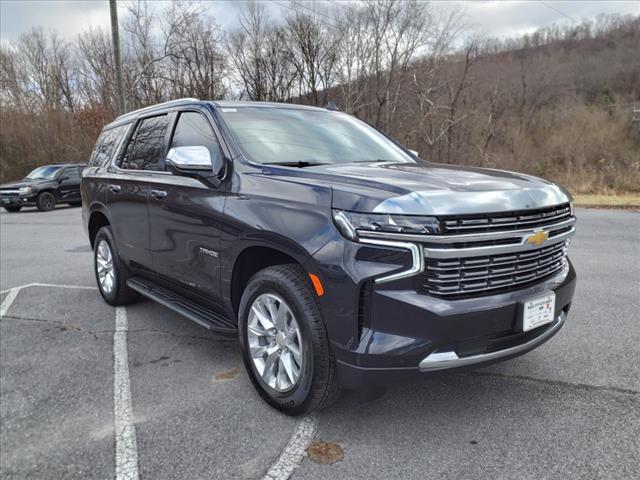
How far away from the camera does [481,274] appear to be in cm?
239

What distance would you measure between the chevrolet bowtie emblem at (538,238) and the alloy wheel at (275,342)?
1.30 m

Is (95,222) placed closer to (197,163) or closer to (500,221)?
(197,163)

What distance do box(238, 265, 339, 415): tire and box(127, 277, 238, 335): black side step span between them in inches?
11.2

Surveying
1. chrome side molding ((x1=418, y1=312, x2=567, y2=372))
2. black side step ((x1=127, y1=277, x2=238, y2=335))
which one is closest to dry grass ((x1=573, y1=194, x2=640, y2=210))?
black side step ((x1=127, y1=277, x2=238, y2=335))

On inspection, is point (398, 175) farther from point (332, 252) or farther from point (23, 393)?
point (23, 393)

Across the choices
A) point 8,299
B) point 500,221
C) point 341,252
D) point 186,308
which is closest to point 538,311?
point 500,221

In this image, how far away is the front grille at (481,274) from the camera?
7.51 ft

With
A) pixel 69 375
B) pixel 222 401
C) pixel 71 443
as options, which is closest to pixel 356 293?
pixel 222 401

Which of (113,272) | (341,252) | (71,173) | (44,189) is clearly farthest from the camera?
(71,173)

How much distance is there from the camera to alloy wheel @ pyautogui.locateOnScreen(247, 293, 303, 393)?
109 inches

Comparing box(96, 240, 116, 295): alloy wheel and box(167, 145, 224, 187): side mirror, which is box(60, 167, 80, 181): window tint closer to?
box(96, 240, 116, 295): alloy wheel

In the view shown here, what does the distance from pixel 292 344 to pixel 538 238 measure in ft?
4.75

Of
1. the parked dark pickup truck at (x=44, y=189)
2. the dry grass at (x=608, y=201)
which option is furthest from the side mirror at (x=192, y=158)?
the parked dark pickup truck at (x=44, y=189)

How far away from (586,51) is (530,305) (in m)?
66.2
